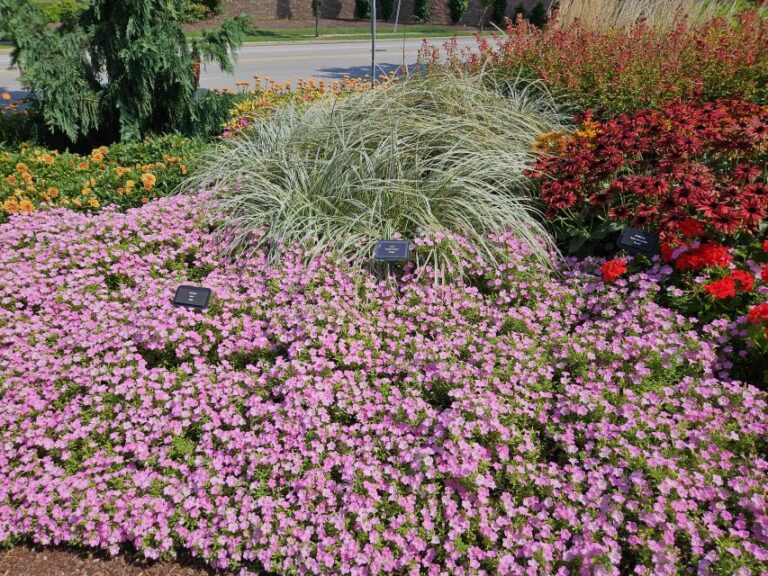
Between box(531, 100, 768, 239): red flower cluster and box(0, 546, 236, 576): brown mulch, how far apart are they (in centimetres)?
282

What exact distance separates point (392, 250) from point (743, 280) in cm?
183

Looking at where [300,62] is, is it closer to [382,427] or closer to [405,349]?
[405,349]

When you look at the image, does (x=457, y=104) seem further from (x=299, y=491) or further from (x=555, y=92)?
(x=299, y=491)

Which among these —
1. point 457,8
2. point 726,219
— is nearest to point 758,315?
point 726,219

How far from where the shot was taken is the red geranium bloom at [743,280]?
9.21 feet

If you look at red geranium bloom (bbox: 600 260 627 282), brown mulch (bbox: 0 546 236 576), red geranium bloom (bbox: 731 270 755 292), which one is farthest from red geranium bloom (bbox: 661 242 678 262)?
brown mulch (bbox: 0 546 236 576)

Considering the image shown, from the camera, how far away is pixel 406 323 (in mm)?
3059

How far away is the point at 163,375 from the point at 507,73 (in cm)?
470

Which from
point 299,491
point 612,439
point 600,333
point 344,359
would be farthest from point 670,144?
point 299,491

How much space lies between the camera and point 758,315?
256 centimetres

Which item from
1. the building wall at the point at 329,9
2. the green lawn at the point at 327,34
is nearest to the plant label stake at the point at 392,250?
the green lawn at the point at 327,34

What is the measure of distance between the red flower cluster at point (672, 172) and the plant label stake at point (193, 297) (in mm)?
2189

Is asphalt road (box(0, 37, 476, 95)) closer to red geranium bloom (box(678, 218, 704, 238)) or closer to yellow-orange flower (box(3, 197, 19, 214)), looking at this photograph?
yellow-orange flower (box(3, 197, 19, 214))

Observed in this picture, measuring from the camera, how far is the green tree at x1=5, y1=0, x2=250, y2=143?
570 cm
